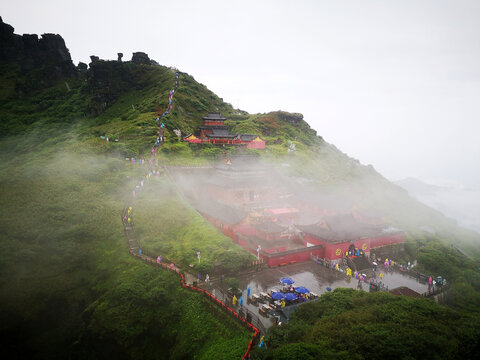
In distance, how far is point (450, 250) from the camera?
35.3 meters

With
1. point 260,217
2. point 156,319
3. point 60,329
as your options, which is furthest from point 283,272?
point 60,329

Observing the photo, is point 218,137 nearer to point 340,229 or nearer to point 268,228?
point 268,228

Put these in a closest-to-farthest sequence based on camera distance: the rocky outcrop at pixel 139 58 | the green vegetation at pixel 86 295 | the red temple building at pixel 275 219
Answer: the green vegetation at pixel 86 295
the red temple building at pixel 275 219
the rocky outcrop at pixel 139 58

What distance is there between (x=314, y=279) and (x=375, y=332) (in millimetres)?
12535

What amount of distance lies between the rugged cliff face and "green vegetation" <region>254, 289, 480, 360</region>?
95073 mm

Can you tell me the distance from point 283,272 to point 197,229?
912 centimetres

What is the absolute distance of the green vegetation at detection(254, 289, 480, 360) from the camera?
38.3 feet

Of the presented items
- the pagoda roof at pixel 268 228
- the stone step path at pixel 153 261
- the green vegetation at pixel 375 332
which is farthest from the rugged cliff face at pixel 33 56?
the green vegetation at pixel 375 332

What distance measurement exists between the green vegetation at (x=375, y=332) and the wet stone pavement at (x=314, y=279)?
6105mm

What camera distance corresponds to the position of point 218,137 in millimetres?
60438

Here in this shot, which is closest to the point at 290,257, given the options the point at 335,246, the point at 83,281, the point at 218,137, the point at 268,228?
the point at 268,228

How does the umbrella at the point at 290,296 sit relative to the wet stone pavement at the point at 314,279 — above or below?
above

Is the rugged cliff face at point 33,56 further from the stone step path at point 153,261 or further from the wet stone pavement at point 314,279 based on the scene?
the wet stone pavement at point 314,279

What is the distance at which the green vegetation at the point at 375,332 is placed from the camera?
1169cm
